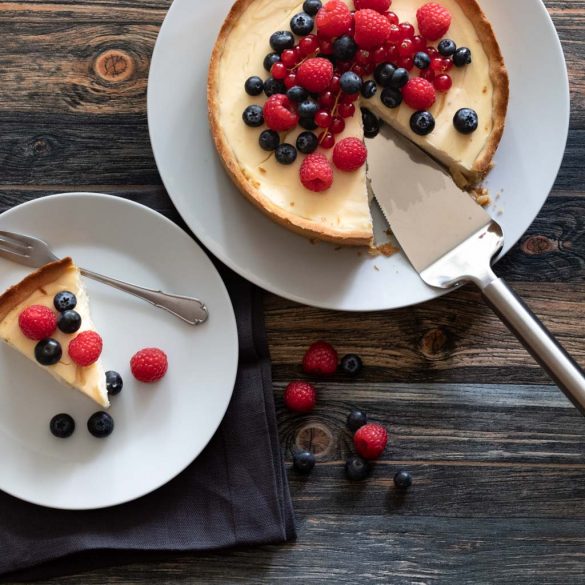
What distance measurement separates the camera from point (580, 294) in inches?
95.4

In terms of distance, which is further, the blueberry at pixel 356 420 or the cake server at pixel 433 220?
the blueberry at pixel 356 420

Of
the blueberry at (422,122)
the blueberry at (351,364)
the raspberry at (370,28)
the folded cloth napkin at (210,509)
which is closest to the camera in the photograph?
the raspberry at (370,28)

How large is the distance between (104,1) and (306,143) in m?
0.93

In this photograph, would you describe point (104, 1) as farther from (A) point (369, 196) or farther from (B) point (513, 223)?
(B) point (513, 223)

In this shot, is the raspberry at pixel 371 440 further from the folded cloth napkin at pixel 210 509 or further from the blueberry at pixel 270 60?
the blueberry at pixel 270 60

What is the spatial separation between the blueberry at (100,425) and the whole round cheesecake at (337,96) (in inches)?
33.5

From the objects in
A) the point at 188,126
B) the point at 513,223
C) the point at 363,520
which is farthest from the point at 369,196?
the point at 363,520

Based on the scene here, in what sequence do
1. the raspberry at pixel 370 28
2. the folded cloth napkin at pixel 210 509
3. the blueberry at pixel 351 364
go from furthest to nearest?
the blueberry at pixel 351 364, the folded cloth napkin at pixel 210 509, the raspberry at pixel 370 28

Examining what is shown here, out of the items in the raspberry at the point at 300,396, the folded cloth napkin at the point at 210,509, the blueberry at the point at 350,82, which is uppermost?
the blueberry at the point at 350,82

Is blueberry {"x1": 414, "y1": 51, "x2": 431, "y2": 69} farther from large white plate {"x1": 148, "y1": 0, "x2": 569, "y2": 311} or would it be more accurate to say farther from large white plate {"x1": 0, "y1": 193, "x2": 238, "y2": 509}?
large white plate {"x1": 0, "y1": 193, "x2": 238, "y2": 509}

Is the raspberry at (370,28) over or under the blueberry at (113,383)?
over

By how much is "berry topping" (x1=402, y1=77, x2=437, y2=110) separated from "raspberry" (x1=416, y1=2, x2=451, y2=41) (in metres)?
0.15

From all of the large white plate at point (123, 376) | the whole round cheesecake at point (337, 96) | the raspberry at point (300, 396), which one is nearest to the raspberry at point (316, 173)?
the whole round cheesecake at point (337, 96)

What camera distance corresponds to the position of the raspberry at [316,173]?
206 cm
